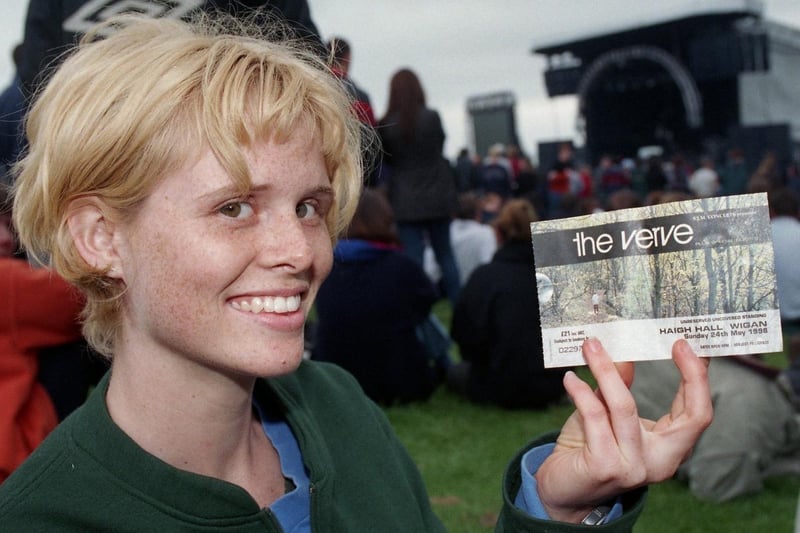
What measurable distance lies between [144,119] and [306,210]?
301 millimetres

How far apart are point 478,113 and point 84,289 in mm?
21412

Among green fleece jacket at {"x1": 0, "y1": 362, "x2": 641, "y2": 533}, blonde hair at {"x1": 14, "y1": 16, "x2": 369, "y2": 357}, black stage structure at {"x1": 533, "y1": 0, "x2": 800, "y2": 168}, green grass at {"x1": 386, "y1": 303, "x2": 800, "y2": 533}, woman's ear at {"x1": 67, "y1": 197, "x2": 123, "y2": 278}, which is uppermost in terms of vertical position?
black stage structure at {"x1": 533, "y1": 0, "x2": 800, "y2": 168}

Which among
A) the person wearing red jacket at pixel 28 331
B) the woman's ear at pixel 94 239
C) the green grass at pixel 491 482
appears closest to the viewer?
the woman's ear at pixel 94 239

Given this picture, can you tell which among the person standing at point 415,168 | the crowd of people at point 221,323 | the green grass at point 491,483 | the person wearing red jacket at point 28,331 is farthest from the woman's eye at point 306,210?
the person standing at point 415,168

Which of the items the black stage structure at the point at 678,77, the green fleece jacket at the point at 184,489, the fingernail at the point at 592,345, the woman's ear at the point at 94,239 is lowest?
the green fleece jacket at the point at 184,489

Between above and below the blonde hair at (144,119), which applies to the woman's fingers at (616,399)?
below

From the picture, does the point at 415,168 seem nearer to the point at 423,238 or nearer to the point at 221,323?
the point at 423,238

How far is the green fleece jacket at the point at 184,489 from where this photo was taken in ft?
4.31

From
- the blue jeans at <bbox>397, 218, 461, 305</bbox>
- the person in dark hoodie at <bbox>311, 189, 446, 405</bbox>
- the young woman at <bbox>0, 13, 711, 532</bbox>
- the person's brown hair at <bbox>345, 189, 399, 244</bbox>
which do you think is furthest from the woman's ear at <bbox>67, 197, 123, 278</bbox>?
the blue jeans at <bbox>397, 218, 461, 305</bbox>

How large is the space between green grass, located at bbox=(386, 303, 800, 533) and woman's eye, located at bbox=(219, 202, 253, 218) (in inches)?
100

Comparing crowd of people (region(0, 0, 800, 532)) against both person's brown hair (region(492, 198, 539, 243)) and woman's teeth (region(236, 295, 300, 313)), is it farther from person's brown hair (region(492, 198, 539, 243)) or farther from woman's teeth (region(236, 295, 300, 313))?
person's brown hair (region(492, 198, 539, 243))

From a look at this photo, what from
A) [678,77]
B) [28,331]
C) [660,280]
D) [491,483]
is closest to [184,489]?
[660,280]

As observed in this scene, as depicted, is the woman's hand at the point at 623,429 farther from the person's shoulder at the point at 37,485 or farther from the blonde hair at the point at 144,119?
the person's shoulder at the point at 37,485

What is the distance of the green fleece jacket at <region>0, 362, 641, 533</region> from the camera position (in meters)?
1.31
